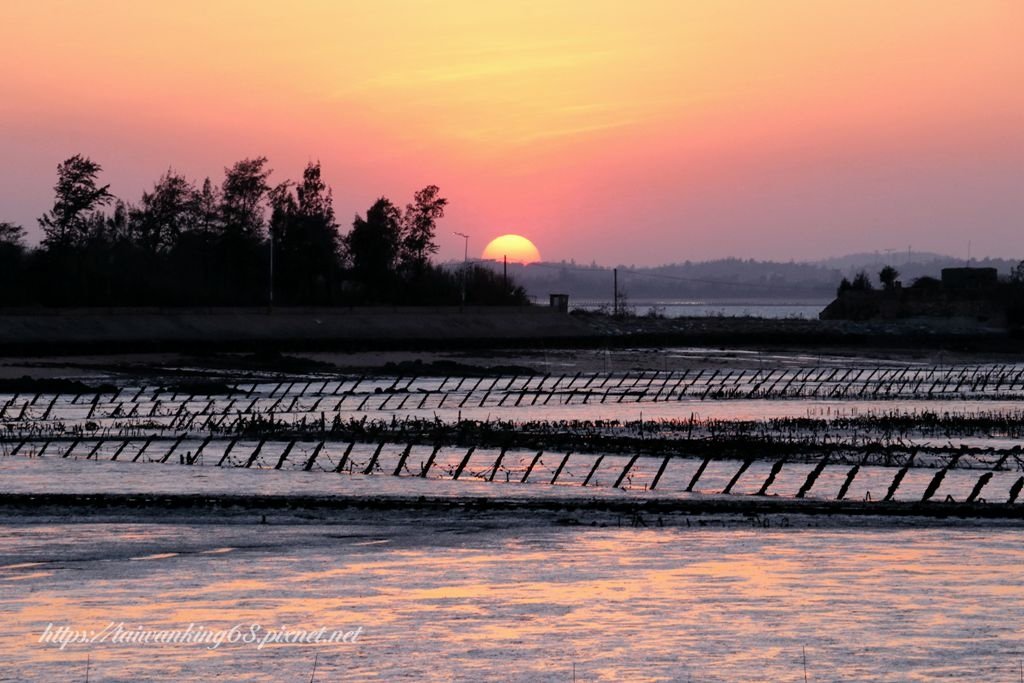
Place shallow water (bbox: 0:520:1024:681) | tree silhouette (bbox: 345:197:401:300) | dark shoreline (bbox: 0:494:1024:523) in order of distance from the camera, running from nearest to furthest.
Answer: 1. shallow water (bbox: 0:520:1024:681)
2. dark shoreline (bbox: 0:494:1024:523)
3. tree silhouette (bbox: 345:197:401:300)

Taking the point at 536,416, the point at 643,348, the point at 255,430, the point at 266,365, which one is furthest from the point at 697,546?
the point at 643,348

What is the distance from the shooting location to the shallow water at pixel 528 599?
18.1 m

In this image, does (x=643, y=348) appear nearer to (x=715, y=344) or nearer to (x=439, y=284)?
(x=715, y=344)

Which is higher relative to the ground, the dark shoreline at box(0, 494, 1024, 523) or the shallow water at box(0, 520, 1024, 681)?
the shallow water at box(0, 520, 1024, 681)

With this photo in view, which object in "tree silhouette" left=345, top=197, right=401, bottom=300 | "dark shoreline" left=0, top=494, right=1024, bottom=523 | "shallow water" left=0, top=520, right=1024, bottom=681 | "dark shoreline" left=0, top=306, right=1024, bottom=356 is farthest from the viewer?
"tree silhouette" left=345, top=197, right=401, bottom=300

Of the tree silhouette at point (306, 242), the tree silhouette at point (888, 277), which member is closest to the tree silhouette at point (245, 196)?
the tree silhouette at point (306, 242)

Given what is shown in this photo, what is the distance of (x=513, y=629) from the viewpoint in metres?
20.1

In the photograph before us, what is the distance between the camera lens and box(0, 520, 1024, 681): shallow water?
1808 centimetres

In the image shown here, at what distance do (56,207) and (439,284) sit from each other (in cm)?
3468

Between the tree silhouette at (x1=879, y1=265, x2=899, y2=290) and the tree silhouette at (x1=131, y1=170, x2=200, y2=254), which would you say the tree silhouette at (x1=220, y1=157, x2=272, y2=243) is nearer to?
the tree silhouette at (x1=131, y1=170, x2=200, y2=254)

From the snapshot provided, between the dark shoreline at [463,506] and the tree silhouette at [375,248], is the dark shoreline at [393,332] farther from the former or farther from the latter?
the dark shoreline at [463,506]

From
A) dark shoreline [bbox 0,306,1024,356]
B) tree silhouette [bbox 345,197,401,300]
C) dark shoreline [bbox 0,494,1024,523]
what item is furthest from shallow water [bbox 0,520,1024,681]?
tree silhouette [bbox 345,197,401,300]

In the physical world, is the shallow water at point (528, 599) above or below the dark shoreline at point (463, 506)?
above

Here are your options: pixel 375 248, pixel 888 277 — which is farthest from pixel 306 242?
pixel 888 277
